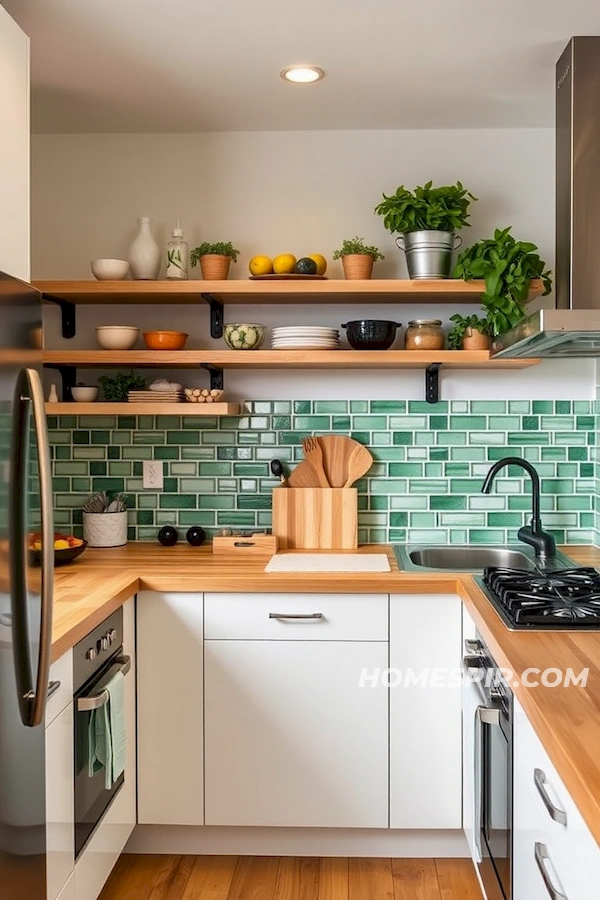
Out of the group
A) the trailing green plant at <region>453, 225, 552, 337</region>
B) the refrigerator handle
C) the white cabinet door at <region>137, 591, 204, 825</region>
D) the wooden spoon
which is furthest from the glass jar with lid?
the refrigerator handle

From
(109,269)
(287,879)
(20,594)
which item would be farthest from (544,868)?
(109,269)

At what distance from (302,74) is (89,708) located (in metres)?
1.91

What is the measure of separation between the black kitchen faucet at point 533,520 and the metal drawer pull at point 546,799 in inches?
55.5

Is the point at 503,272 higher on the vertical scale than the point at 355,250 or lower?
lower

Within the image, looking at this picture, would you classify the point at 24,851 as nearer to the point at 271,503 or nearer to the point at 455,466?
the point at 271,503

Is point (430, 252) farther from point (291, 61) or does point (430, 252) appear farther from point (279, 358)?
point (291, 61)

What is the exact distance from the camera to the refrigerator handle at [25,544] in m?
1.65

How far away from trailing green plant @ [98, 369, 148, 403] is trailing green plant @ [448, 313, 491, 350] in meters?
1.12

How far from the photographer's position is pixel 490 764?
2.23m

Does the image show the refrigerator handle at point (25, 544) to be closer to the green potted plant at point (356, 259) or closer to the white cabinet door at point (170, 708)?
the white cabinet door at point (170, 708)

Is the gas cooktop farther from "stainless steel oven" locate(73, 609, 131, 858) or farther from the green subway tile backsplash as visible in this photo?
"stainless steel oven" locate(73, 609, 131, 858)

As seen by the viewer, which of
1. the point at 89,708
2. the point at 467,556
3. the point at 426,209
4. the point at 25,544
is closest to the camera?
the point at 25,544

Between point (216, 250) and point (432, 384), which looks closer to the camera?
point (216, 250)

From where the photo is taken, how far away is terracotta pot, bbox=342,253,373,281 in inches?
121
